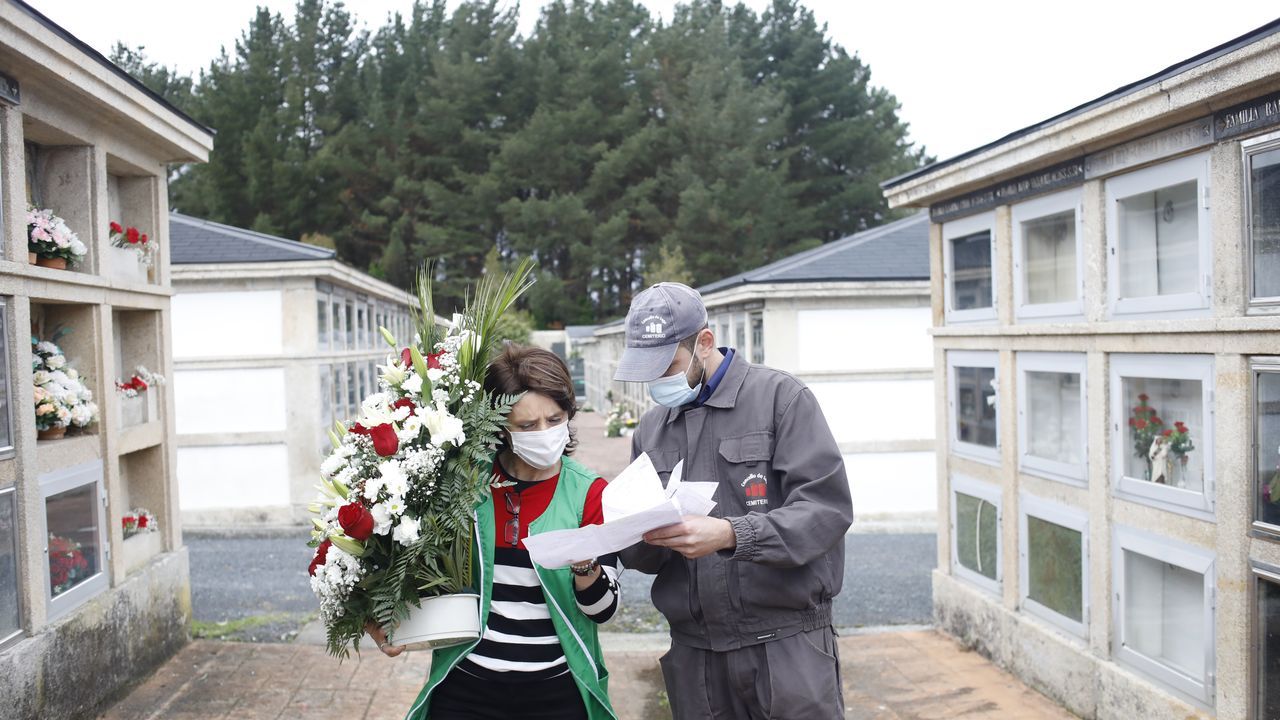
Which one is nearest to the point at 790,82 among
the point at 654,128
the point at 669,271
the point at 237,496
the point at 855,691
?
the point at 654,128

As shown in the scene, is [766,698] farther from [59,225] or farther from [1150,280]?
[59,225]

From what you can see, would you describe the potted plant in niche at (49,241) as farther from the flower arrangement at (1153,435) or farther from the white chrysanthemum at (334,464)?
the flower arrangement at (1153,435)

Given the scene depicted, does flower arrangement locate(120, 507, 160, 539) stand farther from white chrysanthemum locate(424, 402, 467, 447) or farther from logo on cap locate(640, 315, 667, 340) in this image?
logo on cap locate(640, 315, 667, 340)

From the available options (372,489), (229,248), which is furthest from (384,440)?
(229,248)

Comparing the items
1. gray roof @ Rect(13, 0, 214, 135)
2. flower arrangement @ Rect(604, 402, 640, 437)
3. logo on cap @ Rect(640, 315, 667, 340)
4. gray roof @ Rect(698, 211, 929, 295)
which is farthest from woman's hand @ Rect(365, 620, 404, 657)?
flower arrangement @ Rect(604, 402, 640, 437)

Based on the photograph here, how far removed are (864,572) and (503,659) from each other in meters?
8.25

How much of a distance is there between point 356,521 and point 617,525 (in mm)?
806

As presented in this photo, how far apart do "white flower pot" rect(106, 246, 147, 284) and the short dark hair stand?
413 cm

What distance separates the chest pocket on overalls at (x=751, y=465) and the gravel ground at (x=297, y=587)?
543cm

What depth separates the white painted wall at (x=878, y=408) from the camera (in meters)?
13.0

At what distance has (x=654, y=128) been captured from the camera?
4116 centimetres

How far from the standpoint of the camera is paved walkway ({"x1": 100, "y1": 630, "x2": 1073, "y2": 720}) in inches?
219

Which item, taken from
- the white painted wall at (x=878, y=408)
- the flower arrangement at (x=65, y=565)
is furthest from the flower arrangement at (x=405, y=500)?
the white painted wall at (x=878, y=408)

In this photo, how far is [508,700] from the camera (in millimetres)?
2826
